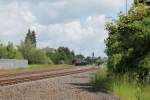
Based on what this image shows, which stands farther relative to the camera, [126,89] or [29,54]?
[29,54]

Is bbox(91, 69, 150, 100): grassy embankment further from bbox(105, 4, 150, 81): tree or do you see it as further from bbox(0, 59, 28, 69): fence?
bbox(0, 59, 28, 69): fence

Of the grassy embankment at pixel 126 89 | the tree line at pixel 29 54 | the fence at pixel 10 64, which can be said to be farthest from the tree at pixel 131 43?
the tree line at pixel 29 54

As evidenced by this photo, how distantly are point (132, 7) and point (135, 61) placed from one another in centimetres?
760

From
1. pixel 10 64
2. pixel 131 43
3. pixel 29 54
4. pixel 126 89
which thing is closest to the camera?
pixel 126 89

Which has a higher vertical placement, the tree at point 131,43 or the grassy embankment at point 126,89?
the tree at point 131,43

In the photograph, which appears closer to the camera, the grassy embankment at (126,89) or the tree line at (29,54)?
the grassy embankment at (126,89)

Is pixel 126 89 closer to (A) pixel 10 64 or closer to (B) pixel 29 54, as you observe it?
(A) pixel 10 64

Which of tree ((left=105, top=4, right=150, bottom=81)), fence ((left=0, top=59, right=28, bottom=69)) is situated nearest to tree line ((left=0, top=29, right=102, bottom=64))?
fence ((left=0, top=59, right=28, bottom=69))

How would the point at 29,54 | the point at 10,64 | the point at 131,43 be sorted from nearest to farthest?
the point at 131,43
the point at 10,64
the point at 29,54

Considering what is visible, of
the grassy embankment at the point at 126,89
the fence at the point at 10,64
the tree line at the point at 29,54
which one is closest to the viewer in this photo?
the grassy embankment at the point at 126,89

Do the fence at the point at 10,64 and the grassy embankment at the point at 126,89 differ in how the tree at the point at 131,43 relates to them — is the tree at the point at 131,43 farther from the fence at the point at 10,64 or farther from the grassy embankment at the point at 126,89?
the fence at the point at 10,64

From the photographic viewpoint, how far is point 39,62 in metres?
141

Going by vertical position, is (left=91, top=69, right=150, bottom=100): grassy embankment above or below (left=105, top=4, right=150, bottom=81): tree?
below

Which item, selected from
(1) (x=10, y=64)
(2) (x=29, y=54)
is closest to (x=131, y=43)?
(1) (x=10, y=64)
